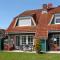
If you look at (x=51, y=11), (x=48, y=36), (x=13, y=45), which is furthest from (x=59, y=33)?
(x=13, y=45)

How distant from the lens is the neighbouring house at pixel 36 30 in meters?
41.6

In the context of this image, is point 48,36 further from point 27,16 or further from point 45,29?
point 27,16

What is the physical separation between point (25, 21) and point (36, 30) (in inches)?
120

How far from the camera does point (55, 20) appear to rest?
141 ft

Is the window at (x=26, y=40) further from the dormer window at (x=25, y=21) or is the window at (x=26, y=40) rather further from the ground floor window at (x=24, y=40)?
the dormer window at (x=25, y=21)

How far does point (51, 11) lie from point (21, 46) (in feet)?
24.1

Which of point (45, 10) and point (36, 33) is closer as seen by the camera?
point (36, 33)

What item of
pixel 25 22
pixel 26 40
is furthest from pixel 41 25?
pixel 26 40

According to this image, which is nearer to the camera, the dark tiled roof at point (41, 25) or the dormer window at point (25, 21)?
the dark tiled roof at point (41, 25)

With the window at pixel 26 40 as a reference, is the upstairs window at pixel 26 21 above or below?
above

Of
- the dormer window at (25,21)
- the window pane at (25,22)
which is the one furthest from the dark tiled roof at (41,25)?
the window pane at (25,22)

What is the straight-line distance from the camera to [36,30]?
43094mm

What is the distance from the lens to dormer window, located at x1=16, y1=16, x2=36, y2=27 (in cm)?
4491

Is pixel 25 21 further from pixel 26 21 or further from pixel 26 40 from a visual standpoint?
pixel 26 40
